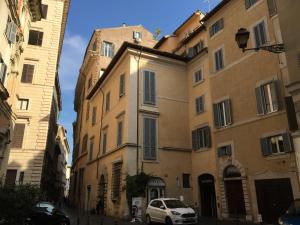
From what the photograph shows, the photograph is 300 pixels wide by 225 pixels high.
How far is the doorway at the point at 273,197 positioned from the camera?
52.4ft

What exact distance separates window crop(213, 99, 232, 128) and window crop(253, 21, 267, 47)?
430 cm

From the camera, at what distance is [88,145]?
35.4 metres

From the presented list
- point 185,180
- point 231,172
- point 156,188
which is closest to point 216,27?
point 231,172

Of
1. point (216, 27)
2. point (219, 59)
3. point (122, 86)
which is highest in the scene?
point (216, 27)

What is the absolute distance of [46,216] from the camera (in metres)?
15.2

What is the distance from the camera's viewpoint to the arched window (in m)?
19.3

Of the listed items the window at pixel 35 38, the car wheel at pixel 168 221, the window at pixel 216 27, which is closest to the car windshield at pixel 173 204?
the car wheel at pixel 168 221

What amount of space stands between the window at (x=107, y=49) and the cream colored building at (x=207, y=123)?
9.17m

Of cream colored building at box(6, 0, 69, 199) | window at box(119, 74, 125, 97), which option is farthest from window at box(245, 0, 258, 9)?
cream colored building at box(6, 0, 69, 199)

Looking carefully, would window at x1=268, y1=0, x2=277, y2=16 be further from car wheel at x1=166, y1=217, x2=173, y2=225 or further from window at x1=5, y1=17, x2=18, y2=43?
window at x1=5, y1=17, x2=18, y2=43

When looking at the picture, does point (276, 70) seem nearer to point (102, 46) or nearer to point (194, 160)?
point (194, 160)

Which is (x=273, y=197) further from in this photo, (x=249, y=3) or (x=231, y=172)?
(x=249, y=3)

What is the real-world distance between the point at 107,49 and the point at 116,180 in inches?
838

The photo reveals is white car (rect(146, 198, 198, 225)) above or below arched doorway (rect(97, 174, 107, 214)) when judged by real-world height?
below
